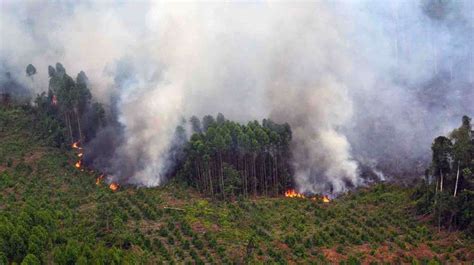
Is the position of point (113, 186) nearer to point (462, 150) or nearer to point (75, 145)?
point (75, 145)

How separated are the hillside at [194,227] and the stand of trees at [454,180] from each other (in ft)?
6.64

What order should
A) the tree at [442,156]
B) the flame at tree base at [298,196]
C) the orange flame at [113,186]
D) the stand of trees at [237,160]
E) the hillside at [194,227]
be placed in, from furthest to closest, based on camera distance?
the orange flame at [113,186] < the flame at tree base at [298,196] < the stand of trees at [237,160] < the tree at [442,156] < the hillside at [194,227]

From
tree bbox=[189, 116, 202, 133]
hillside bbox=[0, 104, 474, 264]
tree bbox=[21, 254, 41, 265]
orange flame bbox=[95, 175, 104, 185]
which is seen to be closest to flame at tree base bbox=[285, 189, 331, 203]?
hillside bbox=[0, 104, 474, 264]

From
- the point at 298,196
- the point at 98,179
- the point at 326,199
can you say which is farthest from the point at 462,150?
the point at 98,179

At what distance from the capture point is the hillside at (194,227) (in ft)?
198

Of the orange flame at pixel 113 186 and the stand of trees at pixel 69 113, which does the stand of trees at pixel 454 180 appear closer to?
the orange flame at pixel 113 186

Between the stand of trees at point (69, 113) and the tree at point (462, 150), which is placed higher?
the stand of trees at point (69, 113)


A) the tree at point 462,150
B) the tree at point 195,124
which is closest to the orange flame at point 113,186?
the tree at point 195,124

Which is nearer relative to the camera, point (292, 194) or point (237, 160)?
point (237, 160)

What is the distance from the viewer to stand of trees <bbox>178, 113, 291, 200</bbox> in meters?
87.0

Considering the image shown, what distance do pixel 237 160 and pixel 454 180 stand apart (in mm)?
32763

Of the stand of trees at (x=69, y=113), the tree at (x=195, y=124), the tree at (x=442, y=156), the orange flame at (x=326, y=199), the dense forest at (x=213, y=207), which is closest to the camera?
the dense forest at (x=213, y=207)

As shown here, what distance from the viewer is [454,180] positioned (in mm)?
71625

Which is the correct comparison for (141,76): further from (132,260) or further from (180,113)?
(132,260)
